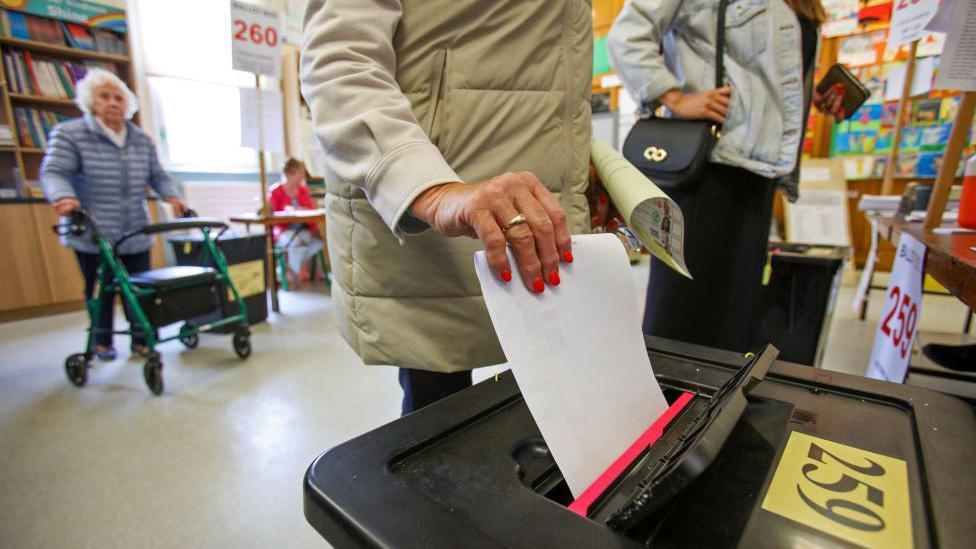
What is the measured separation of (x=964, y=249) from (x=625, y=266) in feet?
2.27

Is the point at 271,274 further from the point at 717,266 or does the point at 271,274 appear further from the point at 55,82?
the point at 717,266

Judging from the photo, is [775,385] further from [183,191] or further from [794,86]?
[183,191]

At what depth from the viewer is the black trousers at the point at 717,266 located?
3.40 feet

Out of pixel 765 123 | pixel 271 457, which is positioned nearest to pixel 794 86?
pixel 765 123

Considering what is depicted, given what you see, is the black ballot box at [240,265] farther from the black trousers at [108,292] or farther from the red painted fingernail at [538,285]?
the red painted fingernail at [538,285]

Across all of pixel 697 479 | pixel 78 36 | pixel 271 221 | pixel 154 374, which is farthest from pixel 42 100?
pixel 697 479

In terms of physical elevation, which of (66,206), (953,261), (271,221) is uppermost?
(953,261)

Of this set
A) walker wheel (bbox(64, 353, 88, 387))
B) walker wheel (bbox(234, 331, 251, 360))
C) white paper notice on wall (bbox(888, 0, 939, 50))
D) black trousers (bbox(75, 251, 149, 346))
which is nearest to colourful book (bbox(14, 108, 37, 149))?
black trousers (bbox(75, 251, 149, 346))

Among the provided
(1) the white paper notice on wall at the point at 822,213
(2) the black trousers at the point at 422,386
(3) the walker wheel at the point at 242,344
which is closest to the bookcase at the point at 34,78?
(3) the walker wheel at the point at 242,344

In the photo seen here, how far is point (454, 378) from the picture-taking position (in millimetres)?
683

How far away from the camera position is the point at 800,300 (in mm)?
1614

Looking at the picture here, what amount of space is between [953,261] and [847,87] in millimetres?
641

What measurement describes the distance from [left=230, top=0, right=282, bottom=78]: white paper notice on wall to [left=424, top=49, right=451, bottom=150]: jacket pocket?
93.1 inches

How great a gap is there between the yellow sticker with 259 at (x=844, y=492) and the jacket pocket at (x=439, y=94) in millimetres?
450
